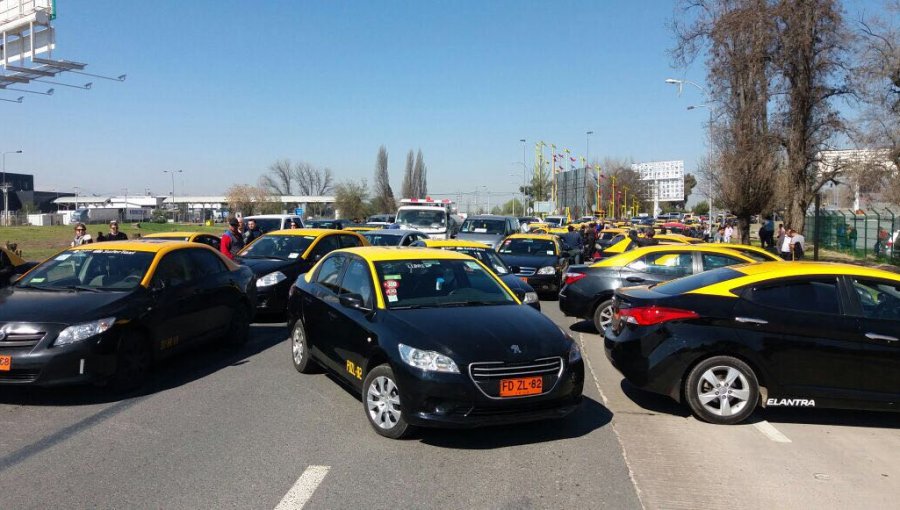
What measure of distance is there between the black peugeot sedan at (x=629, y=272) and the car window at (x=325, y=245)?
4667 mm

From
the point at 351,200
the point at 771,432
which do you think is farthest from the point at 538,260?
the point at 351,200

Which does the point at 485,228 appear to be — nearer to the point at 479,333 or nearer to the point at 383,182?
the point at 479,333

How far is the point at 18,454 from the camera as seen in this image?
5.13 metres

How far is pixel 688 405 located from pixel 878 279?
2.09 m

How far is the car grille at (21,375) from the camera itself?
6078mm

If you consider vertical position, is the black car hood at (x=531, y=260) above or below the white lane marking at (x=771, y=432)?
above

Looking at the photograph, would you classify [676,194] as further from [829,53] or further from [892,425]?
[892,425]

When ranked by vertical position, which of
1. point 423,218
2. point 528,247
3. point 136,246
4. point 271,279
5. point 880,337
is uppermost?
point 423,218

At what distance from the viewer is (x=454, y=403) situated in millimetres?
5137

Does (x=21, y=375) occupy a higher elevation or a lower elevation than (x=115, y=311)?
lower

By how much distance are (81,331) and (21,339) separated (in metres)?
0.49

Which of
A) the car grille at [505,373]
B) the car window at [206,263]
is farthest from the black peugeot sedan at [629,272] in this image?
the car grille at [505,373]

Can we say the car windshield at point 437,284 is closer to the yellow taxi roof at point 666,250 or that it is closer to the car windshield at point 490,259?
the car windshield at point 490,259

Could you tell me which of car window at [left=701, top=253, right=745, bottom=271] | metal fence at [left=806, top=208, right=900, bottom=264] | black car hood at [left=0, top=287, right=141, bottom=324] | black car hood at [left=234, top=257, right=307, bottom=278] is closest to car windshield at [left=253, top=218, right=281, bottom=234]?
black car hood at [left=234, top=257, right=307, bottom=278]
